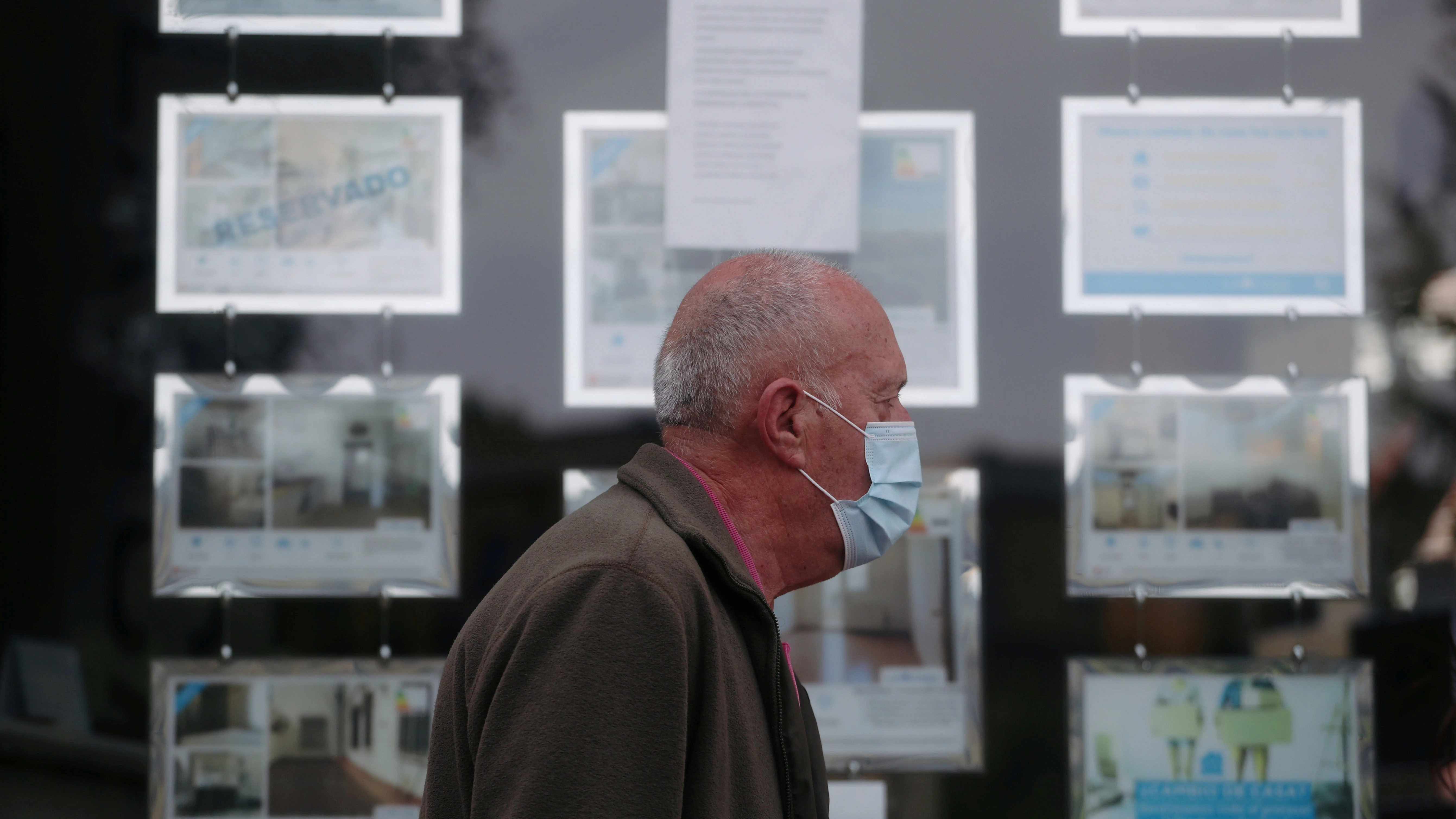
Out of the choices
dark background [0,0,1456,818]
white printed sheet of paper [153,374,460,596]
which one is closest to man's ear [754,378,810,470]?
dark background [0,0,1456,818]

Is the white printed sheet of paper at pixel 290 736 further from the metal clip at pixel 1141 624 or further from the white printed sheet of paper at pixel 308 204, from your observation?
the metal clip at pixel 1141 624

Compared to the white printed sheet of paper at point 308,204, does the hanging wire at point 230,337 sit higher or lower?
lower

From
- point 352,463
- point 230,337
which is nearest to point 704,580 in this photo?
point 352,463

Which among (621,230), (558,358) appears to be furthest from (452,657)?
(621,230)

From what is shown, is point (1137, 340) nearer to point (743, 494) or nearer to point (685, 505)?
point (743, 494)

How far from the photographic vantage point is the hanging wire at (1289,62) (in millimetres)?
2400

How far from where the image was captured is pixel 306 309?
2.37m

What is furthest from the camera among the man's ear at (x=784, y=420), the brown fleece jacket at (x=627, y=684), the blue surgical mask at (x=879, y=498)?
the blue surgical mask at (x=879, y=498)

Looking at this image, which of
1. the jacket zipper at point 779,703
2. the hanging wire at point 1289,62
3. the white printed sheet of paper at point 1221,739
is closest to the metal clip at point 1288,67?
the hanging wire at point 1289,62

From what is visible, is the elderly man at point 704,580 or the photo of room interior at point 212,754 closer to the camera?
the elderly man at point 704,580

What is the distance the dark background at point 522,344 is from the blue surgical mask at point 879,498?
652mm

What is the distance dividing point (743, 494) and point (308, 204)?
52.4 inches

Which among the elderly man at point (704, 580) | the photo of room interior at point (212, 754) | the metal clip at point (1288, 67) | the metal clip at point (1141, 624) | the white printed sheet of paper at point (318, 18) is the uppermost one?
the white printed sheet of paper at point (318, 18)

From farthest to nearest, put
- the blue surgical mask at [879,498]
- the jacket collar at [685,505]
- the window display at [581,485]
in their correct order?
1. the window display at [581,485]
2. the blue surgical mask at [879,498]
3. the jacket collar at [685,505]
